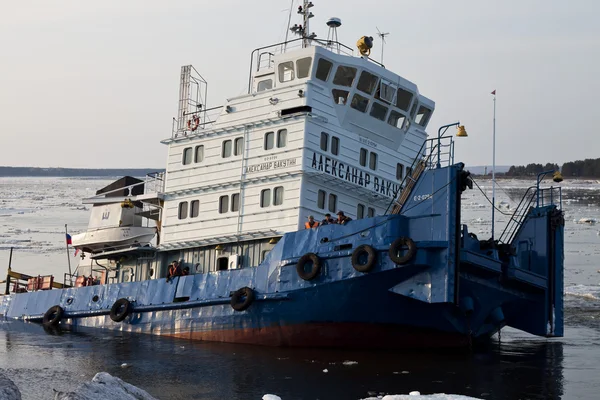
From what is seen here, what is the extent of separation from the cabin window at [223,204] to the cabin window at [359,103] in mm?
3257

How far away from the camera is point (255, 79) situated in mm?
A: 18156

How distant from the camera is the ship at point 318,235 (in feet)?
48.5

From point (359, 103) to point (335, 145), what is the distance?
121cm

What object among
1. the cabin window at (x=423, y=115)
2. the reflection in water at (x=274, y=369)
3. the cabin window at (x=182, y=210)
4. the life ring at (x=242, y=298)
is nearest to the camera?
the reflection in water at (x=274, y=369)

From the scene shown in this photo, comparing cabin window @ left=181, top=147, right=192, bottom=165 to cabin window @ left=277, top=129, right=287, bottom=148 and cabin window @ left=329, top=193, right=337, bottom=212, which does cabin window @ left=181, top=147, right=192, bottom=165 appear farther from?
cabin window @ left=329, top=193, right=337, bottom=212

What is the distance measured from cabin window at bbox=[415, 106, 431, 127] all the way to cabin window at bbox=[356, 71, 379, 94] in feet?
5.82

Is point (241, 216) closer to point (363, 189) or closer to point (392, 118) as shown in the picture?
point (363, 189)

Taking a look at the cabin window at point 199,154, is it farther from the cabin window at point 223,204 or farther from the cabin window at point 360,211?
the cabin window at point 360,211

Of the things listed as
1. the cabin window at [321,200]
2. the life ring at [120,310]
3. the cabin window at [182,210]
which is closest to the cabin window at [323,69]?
the cabin window at [321,200]

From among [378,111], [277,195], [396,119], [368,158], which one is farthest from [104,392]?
[396,119]

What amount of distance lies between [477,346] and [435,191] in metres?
3.87

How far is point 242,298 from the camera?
16281 millimetres

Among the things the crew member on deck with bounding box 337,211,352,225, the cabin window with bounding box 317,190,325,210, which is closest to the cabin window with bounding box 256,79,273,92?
the cabin window with bounding box 317,190,325,210

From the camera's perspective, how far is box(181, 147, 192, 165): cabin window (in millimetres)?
18505
